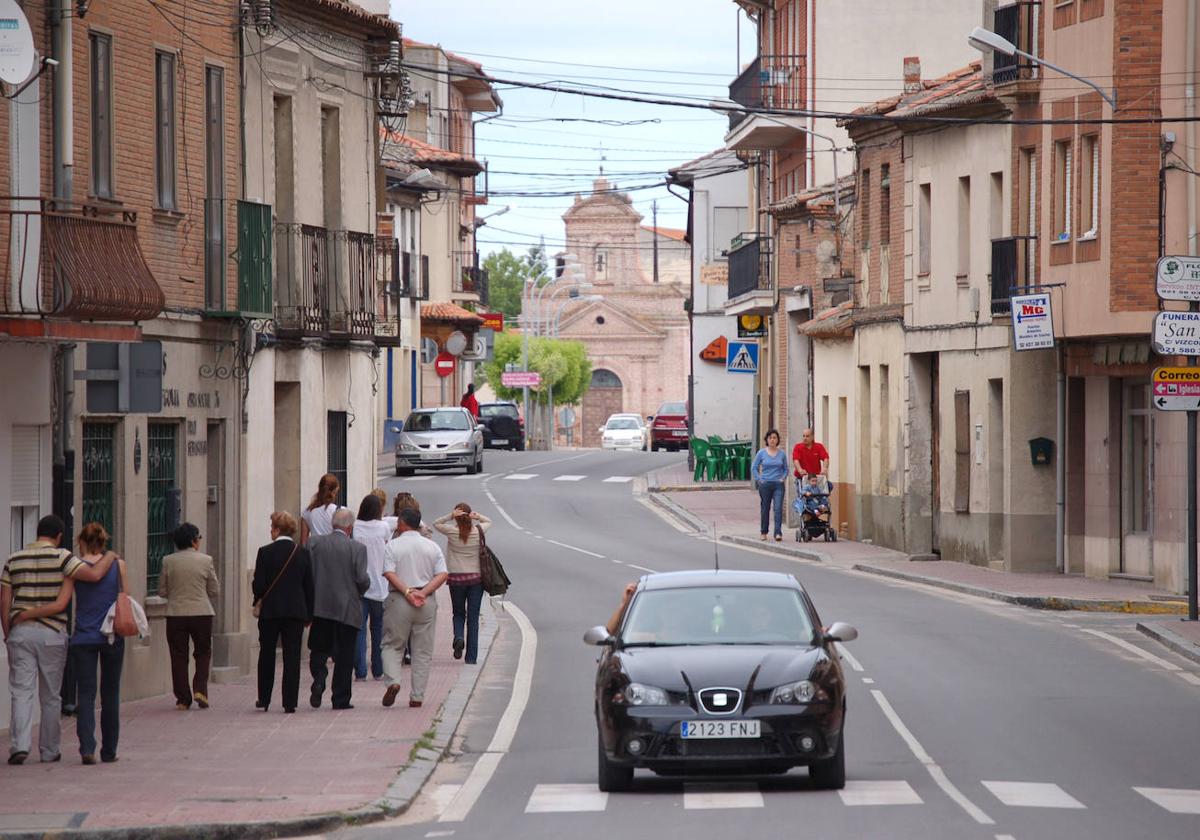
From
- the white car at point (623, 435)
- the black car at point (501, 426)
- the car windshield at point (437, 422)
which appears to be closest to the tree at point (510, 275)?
the white car at point (623, 435)

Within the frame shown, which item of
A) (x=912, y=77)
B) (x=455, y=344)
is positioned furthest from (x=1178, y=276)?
(x=455, y=344)

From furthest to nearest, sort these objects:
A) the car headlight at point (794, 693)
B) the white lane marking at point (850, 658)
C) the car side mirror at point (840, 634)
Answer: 1. the white lane marking at point (850, 658)
2. the car side mirror at point (840, 634)
3. the car headlight at point (794, 693)

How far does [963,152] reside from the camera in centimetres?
3444

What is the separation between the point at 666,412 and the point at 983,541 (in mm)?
53964

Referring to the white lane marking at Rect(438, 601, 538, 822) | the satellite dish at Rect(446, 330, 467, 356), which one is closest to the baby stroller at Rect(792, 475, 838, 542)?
the white lane marking at Rect(438, 601, 538, 822)

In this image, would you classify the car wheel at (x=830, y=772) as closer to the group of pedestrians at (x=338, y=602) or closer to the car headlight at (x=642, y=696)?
the car headlight at (x=642, y=696)

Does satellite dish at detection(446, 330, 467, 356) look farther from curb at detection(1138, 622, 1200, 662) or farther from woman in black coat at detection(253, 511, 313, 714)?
woman in black coat at detection(253, 511, 313, 714)

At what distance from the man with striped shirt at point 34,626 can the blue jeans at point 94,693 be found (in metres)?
0.17

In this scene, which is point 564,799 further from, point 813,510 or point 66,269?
point 813,510

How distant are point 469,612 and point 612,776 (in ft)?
28.0

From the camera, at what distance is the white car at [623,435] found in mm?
96312

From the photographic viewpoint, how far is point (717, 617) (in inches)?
550

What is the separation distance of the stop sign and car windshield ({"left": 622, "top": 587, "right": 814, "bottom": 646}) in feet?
189

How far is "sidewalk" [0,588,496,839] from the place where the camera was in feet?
40.5
